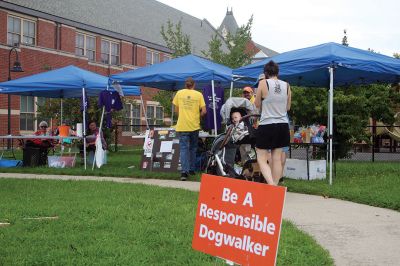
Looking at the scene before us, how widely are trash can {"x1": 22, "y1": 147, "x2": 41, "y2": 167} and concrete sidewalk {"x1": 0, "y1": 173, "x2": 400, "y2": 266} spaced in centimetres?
820

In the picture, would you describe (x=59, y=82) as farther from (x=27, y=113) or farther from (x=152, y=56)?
(x=152, y=56)

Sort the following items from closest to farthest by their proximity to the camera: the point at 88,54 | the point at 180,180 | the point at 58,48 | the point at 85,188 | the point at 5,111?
the point at 85,188
the point at 180,180
the point at 5,111
the point at 58,48
the point at 88,54

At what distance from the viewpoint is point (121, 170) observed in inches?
480

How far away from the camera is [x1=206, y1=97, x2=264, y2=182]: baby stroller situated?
24.7 ft

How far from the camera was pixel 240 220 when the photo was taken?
3.51 meters

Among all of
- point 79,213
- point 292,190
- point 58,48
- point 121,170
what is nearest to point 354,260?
point 79,213

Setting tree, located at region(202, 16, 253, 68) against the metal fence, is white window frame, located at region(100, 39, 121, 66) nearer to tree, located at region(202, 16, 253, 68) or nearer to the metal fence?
tree, located at region(202, 16, 253, 68)

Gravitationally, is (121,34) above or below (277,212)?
above

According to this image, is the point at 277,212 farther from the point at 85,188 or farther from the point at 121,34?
the point at 121,34

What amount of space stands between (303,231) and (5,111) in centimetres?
2256

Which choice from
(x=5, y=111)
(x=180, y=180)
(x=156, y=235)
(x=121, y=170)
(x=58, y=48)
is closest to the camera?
(x=156, y=235)

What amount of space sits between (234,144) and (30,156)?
7.53m

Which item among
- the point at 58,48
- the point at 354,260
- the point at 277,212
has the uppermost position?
the point at 58,48

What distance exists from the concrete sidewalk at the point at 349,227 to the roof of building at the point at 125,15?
77.1 feet
